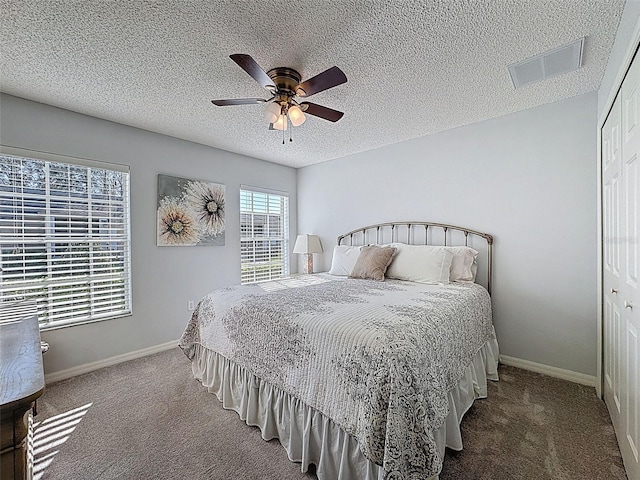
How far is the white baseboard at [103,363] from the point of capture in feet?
8.55

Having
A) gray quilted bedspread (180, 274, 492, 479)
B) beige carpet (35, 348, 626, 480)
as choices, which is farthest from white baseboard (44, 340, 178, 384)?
gray quilted bedspread (180, 274, 492, 479)

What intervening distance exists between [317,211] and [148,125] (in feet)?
8.28

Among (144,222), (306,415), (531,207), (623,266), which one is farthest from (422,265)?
(144,222)

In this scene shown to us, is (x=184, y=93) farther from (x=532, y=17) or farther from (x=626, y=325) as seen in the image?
(x=626, y=325)

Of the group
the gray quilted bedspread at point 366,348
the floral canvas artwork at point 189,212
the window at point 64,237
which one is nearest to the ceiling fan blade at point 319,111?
the gray quilted bedspread at point 366,348

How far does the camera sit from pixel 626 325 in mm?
1590

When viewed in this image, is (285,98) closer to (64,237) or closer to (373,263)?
(373,263)

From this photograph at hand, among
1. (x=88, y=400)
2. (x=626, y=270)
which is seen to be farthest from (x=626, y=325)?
(x=88, y=400)

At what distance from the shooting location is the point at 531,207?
9.04ft

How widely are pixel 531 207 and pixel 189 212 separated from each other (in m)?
3.75

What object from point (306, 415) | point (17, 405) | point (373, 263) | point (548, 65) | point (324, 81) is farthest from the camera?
point (373, 263)

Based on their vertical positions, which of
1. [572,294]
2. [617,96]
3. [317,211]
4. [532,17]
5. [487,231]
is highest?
[532,17]

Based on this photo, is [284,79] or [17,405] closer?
[17,405]

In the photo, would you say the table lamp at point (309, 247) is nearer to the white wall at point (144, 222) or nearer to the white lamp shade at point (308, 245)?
the white lamp shade at point (308, 245)
